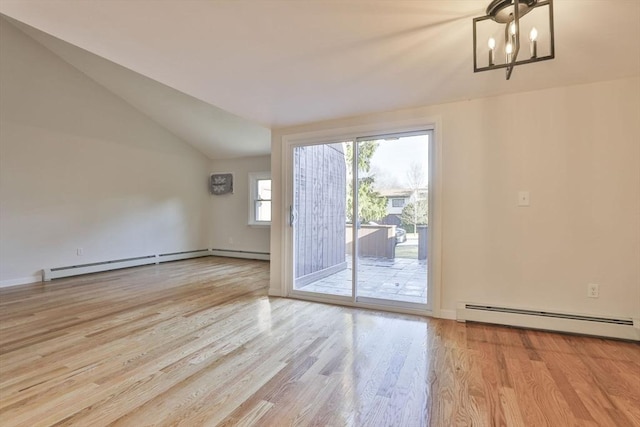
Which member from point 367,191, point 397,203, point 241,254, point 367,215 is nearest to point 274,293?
point 367,215

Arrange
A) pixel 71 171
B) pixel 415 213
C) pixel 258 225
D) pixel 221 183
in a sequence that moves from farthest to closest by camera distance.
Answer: pixel 221 183 < pixel 258 225 < pixel 71 171 < pixel 415 213

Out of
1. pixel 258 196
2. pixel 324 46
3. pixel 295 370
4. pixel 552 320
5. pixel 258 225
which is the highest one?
pixel 324 46

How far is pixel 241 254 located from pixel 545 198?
583 centimetres

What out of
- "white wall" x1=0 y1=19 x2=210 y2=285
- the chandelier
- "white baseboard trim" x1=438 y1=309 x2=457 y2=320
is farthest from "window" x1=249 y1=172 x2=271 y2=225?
the chandelier

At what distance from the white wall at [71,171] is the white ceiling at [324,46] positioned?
3427 mm

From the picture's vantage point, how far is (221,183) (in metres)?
7.20

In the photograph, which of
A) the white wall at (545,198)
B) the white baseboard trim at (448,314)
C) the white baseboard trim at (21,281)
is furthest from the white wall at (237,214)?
the white wall at (545,198)

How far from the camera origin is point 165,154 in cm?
633

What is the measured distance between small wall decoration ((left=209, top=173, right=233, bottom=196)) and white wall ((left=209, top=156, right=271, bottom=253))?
0.10m

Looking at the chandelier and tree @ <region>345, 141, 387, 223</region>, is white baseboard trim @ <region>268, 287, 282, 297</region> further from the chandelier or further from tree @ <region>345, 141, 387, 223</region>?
the chandelier

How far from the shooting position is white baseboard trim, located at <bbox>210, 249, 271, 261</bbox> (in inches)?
263

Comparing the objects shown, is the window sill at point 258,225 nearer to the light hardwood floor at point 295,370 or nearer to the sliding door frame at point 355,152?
the sliding door frame at point 355,152

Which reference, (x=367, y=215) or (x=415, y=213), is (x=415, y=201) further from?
(x=367, y=215)

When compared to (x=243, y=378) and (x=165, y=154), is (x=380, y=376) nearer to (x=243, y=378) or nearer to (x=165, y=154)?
(x=243, y=378)
